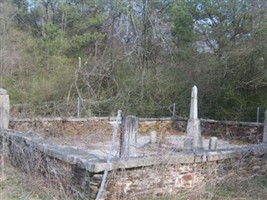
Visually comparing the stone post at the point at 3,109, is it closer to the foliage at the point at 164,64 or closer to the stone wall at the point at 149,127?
the stone wall at the point at 149,127

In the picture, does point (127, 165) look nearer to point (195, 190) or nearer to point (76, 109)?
point (195, 190)

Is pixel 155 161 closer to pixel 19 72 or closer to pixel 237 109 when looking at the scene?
pixel 237 109

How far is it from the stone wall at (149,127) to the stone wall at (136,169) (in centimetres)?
495

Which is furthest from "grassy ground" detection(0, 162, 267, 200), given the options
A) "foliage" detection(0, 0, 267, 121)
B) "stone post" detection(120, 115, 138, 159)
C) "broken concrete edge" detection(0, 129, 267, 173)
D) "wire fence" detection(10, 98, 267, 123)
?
"foliage" detection(0, 0, 267, 121)

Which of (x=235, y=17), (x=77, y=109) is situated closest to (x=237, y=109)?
(x=235, y=17)

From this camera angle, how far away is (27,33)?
22281 mm

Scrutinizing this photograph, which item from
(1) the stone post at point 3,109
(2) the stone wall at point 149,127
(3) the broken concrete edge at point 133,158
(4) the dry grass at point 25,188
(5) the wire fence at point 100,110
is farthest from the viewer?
(5) the wire fence at point 100,110

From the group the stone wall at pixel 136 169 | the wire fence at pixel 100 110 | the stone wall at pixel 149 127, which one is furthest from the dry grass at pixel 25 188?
the wire fence at pixel 100 110

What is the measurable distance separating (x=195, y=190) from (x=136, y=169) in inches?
42.4

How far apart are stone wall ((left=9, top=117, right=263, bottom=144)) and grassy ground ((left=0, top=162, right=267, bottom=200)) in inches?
193

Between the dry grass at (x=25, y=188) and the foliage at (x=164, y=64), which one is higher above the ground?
the foliage at (x=164, y=64)

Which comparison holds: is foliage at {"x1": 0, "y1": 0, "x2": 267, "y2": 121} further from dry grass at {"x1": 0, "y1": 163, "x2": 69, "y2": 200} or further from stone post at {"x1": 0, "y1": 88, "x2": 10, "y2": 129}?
dry grass at {"x1": 0, "y1": 163, "x2": 69, "y2": 200}

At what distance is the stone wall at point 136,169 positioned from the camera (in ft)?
16.6

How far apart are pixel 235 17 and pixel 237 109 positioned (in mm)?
4472
